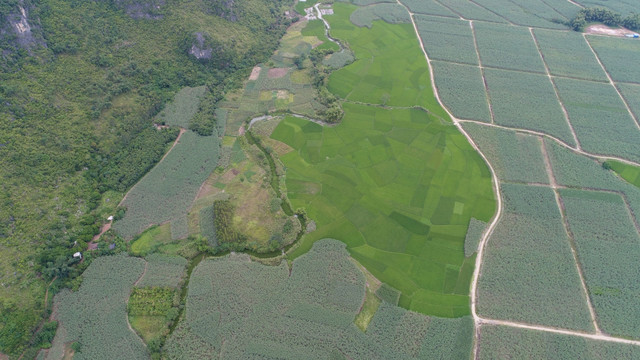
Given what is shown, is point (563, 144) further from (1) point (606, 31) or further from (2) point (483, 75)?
(1) point (606, 31)

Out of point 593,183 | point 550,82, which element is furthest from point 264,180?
point 550,82

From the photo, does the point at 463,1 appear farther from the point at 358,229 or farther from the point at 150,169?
the point at 150,169

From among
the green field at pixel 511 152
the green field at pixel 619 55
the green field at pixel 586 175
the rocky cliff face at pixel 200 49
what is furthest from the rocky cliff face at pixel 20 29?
the green field at pixel 619 55

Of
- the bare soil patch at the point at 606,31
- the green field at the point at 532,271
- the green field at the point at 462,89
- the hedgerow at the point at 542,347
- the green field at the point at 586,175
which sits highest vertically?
the bare soil patch at the point at 606,31

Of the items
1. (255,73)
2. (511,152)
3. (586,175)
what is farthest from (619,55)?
(255,73)

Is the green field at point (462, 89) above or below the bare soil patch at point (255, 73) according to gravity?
above

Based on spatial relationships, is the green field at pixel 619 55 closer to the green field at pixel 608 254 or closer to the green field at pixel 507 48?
the green field at pixel 507 48

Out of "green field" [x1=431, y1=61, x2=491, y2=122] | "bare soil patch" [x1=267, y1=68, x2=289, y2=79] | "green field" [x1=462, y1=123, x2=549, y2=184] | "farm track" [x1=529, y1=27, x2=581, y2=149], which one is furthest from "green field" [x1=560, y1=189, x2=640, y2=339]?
"bare soil patch" [x1=267, y1=68, x2=289, y2=79]
